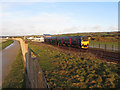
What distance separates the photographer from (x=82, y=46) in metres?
22.1

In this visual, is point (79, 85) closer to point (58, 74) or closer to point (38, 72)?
point (58, 74)

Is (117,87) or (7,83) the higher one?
(117,87)

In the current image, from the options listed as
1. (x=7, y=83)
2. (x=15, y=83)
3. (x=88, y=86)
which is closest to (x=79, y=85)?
(x=88, y=86)

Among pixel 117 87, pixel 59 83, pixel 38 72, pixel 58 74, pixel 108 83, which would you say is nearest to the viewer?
pixel 38 72

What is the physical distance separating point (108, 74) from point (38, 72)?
432 cm

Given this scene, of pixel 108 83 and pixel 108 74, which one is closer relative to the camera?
pixel 108 83

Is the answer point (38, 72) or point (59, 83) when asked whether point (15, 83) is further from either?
point (38, 72)

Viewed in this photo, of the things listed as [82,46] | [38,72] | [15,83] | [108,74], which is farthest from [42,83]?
[82,46]

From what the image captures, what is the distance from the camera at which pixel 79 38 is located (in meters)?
22.5

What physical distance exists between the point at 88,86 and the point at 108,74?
1484 mm

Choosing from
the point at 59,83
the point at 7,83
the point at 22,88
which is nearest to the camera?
the point at 59,83

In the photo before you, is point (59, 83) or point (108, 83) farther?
point (59, 83)

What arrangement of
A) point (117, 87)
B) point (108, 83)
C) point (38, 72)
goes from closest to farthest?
point (38, 72)
point (117, 87)
point (108, 83)

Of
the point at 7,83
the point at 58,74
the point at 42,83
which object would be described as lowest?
the point at 7,83
